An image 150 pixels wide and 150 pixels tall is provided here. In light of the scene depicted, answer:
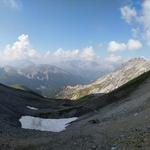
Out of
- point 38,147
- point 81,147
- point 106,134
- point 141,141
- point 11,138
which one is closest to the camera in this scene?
point 141,141

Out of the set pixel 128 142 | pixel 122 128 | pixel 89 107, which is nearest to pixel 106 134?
pixel 122 128

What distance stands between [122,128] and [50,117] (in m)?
57.3

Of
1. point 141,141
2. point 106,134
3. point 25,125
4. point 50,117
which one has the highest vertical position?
point 50,117

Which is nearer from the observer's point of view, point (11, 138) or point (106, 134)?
point (106, 134)

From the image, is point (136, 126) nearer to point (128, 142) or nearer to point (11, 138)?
point (128, 142)

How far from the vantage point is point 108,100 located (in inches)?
3844

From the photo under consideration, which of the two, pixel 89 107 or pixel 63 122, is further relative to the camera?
pixel 89 107

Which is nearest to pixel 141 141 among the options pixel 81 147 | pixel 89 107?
pixel 81 147

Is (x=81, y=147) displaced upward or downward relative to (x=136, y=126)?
downward

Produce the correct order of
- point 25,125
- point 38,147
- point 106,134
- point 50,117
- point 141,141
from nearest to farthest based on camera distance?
point 141,141, point 38,147, point 106,134, point 25,125, point 50,117

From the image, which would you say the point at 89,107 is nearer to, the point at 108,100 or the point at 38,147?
the point at 108,100

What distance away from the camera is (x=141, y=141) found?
102ft

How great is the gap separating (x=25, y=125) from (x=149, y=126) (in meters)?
43.8

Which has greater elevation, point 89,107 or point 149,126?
point 89,107
